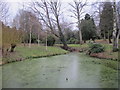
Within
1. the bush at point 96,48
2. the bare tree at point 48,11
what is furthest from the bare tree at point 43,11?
the bush at point 96,48

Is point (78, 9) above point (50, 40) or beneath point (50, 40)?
above

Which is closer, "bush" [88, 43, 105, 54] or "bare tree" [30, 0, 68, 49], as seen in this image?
"bush" [88, 43, 105, 54]

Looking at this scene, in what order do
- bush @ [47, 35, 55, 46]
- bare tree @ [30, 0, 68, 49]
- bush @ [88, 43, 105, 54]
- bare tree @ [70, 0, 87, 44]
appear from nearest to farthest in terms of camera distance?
bush @ [88, 43, 105, 54]
bush @ [47, 35, 55, 46]
bare tree @ [30, 0, 68, 49]
bare tree @ [70, 0, 87, 44]

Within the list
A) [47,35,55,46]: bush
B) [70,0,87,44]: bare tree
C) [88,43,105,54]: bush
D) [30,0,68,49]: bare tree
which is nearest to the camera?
[88,43,105,54]: bush

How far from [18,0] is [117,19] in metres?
11.2

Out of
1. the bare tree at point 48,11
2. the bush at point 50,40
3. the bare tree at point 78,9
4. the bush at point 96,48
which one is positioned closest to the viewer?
the bush at point 96,48

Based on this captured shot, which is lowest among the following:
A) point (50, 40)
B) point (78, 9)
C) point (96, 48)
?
point (96, 48)

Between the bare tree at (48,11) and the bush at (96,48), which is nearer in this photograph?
the bush at (96,48)

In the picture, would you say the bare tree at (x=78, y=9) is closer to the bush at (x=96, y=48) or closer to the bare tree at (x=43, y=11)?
the bare tree at (x=43, y=11)

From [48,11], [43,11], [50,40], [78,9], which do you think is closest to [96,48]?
[50,40]

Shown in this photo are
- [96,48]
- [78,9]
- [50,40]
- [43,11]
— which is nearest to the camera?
[96,48]

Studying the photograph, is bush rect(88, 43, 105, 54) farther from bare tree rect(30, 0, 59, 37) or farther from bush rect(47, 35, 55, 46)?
bare tree rect(30, 0, 59, 37)

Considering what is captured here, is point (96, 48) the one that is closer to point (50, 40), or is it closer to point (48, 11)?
point (50, 40)

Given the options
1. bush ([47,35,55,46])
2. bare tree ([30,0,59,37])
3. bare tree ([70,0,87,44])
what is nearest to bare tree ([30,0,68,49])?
bare tree ([30,0,59,37])
